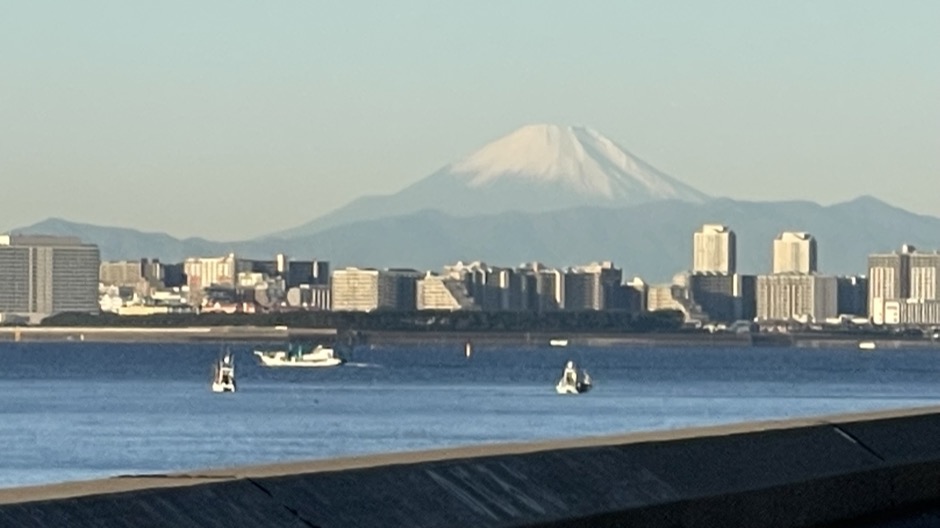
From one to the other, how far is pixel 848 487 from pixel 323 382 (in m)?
156

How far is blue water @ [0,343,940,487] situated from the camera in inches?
2881

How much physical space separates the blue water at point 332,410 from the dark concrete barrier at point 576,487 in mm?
29221

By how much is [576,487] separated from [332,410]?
101703 millimetres

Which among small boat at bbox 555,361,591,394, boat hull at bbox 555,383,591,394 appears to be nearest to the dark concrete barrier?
small boat at bbox 555,361,591,394

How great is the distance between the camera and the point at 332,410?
110625 mm

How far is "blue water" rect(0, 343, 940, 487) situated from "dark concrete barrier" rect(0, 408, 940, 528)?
1150 inches

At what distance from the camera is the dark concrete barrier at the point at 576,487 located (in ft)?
25.2

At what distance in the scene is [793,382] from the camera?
→ 177000 millimetres

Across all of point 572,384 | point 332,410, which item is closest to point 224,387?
point 572,384

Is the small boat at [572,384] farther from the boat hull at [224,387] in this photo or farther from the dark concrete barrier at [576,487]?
the dark concrete barrier at [576,487]

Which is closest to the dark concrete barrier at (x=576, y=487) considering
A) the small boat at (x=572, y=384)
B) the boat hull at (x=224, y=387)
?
the small boat at (x=572, y=384)

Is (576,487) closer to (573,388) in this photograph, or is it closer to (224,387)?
(573,388)

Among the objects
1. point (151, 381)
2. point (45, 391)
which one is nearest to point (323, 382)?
point (151, 381)

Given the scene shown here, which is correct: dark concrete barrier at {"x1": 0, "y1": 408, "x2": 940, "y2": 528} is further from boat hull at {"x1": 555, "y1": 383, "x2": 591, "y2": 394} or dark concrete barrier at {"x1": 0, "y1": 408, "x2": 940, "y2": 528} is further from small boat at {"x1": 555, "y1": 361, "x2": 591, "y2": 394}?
boat hull at {"x1": 555, "y1": 383, "x2": 591, "y2": 394}
